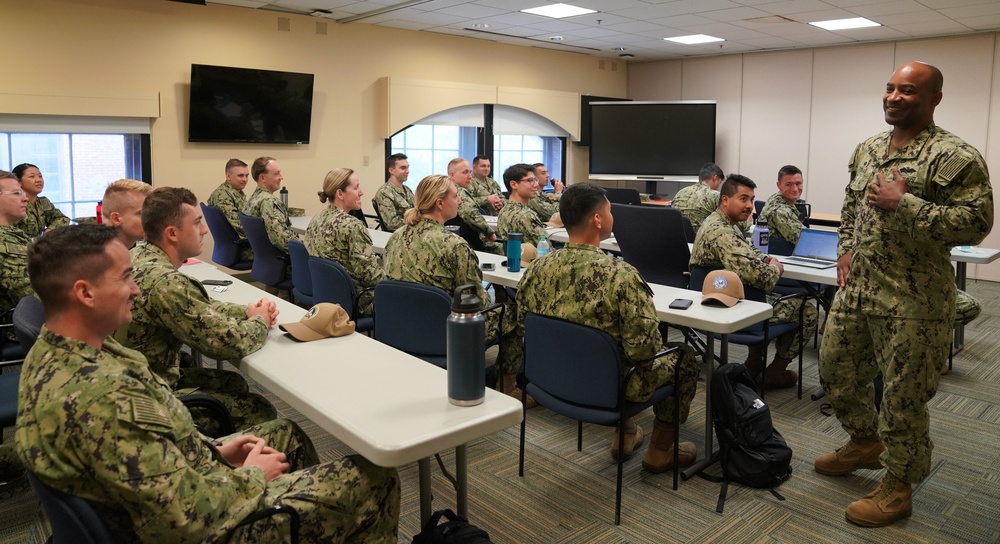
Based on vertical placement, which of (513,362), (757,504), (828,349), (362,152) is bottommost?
(757,504)

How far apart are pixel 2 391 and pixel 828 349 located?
3.27m

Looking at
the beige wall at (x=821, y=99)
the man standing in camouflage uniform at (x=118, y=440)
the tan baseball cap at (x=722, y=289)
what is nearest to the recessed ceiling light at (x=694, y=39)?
the beige wall at (x=821, y=99)

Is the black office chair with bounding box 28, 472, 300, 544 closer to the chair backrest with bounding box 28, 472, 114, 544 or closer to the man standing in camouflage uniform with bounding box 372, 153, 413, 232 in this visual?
the chair backrest with bounding box 28, 472, 114, 544

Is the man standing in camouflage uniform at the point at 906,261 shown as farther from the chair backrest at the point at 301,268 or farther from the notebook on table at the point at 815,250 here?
the chair backrest at the point at 301,268

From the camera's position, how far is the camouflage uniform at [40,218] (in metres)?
5.49

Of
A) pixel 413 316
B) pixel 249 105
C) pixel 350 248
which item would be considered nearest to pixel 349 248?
pixel 350 248

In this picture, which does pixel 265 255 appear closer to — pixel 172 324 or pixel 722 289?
pixel 172 324

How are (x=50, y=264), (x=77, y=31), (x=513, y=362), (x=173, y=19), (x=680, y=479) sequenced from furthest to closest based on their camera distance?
(x=173, y=19) < (x=77, y=31) < (x=513, y=362) < (x=680, y=479) < (x=50, y=264)

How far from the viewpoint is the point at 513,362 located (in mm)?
3994

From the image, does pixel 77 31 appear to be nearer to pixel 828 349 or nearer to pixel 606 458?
pixel 606 458

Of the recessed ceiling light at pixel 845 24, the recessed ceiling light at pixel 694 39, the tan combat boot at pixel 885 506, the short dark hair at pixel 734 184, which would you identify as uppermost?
the recessed ceiling light at pixel 694 39

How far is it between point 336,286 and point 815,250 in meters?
2.95

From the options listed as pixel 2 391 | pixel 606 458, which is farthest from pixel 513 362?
pixel 2 391

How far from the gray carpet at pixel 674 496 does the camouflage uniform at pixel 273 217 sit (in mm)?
1898
